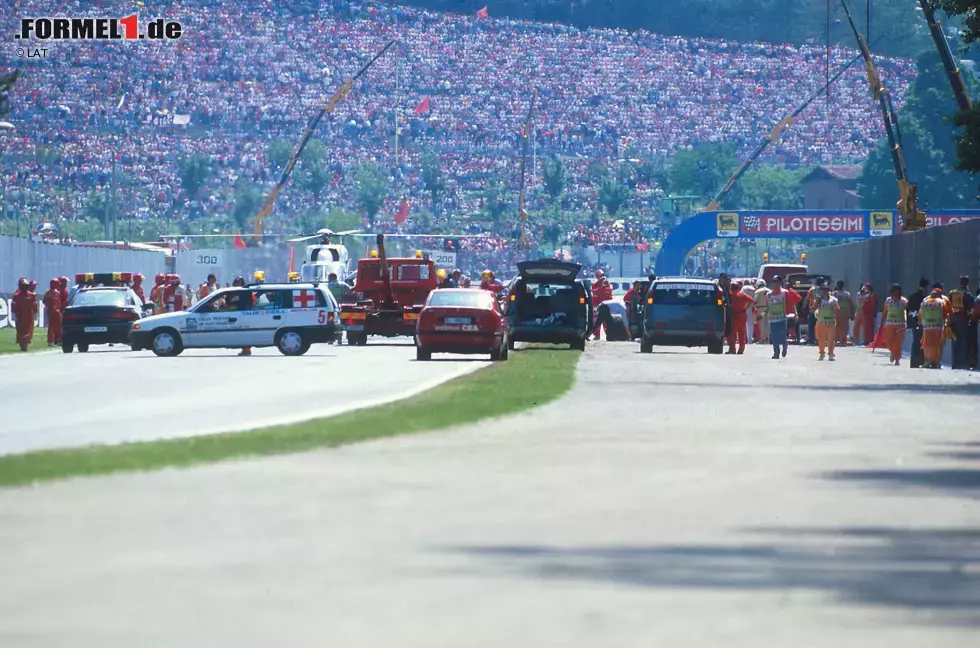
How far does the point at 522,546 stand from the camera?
10.5 m

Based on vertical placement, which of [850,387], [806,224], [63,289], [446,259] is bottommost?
[850,387]

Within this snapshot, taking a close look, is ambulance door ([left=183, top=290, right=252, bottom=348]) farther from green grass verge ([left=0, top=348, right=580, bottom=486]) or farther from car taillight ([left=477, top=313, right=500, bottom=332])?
green grass verge ([left=0, top=348, right=580, bottom=486])

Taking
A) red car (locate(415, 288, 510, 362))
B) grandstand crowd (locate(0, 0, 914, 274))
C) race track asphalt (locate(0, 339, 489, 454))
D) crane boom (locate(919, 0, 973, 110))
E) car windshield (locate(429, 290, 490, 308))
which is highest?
grandstand crowd (locate(0, 0, 914, 274))

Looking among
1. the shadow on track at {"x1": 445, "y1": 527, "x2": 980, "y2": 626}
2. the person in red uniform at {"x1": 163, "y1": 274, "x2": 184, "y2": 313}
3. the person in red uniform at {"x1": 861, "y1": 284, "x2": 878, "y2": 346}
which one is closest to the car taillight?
the person in red uniform at {"x1": 861, "y1": 284, "x2": 878, "y2": 346}

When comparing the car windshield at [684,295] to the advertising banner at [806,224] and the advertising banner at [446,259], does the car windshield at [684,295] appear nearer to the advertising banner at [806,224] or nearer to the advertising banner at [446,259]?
the advertising banner at [806,224]

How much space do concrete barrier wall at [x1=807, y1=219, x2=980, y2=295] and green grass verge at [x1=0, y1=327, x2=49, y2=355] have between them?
768 inches

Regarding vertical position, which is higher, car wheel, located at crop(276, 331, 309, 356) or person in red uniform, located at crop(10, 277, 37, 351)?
person in red uniform, located at crop(10, 277, 37, 351)

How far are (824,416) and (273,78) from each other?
14131cm

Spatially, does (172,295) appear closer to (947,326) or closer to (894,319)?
(894,319)

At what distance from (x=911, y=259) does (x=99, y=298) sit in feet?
60.2

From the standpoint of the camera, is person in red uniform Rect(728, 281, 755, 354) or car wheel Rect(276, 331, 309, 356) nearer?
car wheel Rect(276, 331, 309, 356)

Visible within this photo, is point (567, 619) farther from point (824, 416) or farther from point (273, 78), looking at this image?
point (273, 78)

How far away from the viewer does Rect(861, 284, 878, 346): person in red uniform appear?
52094 mm

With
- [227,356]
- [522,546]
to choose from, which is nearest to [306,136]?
[227,356]
